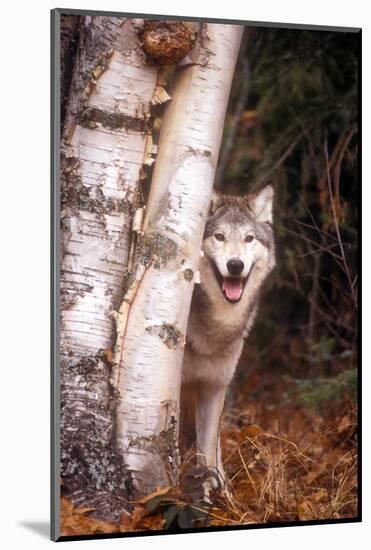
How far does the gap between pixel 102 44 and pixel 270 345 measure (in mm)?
3036

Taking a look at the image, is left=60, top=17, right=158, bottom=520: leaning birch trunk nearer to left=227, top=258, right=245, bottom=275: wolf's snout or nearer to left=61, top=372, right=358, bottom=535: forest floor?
left=61, top=372, right=358, bottom=535: forest floor

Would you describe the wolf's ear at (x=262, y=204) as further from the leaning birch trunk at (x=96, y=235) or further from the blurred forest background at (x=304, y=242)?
the leaning birch trunk at (x=96, y=235)

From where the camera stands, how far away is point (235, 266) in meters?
5.03

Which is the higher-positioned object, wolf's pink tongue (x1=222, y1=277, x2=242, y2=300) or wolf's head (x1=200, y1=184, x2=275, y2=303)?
wolf's head (x1=200, y1=184, x2=275, y2=303)

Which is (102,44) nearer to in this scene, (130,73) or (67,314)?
(130,73)

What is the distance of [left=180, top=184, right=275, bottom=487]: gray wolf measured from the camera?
502 cm

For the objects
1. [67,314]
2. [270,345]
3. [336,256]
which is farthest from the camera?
[270,345]

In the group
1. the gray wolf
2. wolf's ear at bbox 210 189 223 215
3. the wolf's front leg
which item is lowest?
the wolf's front leg

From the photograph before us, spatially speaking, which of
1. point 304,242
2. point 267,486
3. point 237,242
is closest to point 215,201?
point 237,242

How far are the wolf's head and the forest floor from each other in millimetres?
790

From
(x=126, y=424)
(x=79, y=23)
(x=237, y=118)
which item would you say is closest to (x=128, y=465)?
(x=126, y=424)

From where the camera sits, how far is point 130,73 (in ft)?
15.4

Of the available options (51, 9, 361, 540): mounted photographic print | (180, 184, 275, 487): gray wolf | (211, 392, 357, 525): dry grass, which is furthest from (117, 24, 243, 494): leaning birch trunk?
(211, 392, 357, 525): dry grass

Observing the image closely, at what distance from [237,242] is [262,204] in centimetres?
34
